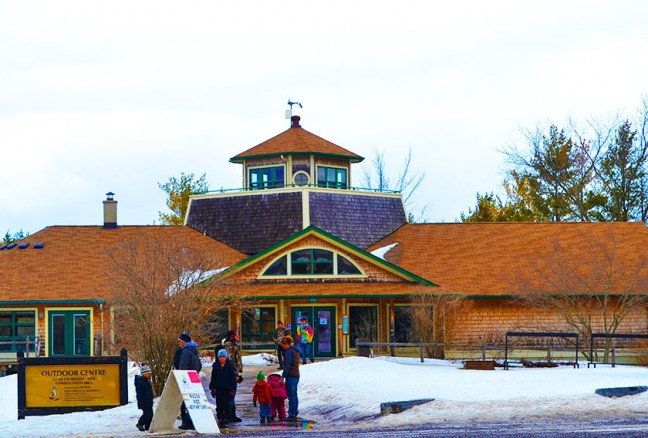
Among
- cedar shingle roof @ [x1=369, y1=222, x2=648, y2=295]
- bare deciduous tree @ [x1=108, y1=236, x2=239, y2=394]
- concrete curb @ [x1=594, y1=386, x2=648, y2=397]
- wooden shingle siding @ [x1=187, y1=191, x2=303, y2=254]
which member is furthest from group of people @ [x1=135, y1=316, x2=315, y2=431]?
wooden shingle siding @ [x1=187, y1=191, x2=303, y2=254]

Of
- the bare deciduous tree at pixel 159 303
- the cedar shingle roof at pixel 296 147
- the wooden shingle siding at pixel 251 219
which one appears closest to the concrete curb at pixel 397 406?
the bare deciduous tree at pixel 159 303

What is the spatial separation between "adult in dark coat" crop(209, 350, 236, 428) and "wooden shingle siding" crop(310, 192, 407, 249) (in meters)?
24.4

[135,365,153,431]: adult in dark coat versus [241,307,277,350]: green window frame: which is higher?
[241,307,277,350]: green window frame

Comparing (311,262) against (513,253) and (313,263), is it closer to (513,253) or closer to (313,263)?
(313,263)

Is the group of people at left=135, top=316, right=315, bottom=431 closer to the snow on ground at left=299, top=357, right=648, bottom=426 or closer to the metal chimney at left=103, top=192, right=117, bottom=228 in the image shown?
the snow on ground at left=299, top=357, right=648, bottom=426

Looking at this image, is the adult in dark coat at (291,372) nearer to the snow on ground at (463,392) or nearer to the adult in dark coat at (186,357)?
the snow on ground at (463,392)

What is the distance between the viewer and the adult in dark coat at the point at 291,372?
75.5 feet

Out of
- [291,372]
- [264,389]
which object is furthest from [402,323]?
[264,389]

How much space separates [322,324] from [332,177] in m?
9.51

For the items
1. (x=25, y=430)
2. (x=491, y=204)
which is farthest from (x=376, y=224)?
(x=25, y=430)

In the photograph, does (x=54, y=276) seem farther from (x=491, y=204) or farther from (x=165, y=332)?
(x=491, y=204)

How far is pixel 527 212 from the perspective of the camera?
65.9 m

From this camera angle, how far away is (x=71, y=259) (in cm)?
4534

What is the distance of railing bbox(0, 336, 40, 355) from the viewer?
134ft
